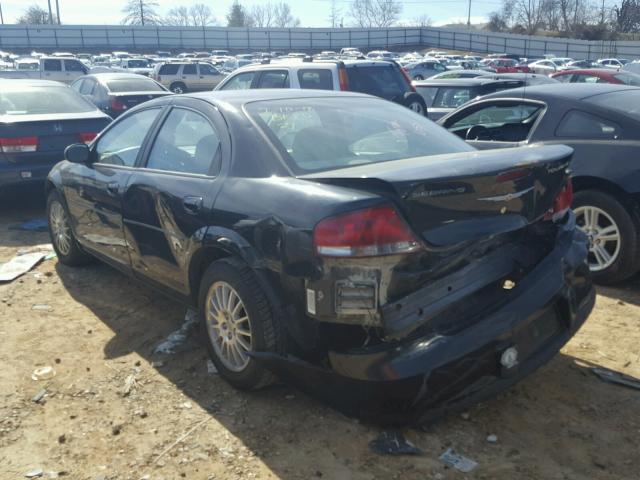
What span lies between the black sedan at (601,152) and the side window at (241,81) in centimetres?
576

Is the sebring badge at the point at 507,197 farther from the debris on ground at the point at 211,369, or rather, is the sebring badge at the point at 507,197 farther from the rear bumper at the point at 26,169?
the rear bumper at the point at 26,169

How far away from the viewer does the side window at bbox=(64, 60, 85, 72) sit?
2983 centimetres

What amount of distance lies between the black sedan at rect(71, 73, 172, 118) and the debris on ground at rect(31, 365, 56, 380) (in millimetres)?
11489

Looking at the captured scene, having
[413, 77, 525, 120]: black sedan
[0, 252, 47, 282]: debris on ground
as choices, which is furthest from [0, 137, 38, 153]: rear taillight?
[413, 77, 525, 120]: black sedan

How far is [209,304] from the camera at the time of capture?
3.64 metres

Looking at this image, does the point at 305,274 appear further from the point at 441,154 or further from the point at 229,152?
the point at 441,154

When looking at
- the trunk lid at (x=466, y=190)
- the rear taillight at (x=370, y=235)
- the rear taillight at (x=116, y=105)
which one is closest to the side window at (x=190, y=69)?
the rear taillight at (x=116, y=105)

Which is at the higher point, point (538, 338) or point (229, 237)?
point (229, 237)

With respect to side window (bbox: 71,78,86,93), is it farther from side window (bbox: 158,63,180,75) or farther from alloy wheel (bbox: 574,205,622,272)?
alloy wheel (bbox: 574,205,622,272)

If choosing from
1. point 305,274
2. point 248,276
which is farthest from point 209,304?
point 305,274

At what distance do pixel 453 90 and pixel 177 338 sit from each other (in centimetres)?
782

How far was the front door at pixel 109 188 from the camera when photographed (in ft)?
14.8

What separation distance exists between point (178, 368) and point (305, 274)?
4.75ft

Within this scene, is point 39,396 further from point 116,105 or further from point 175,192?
point 116,105
